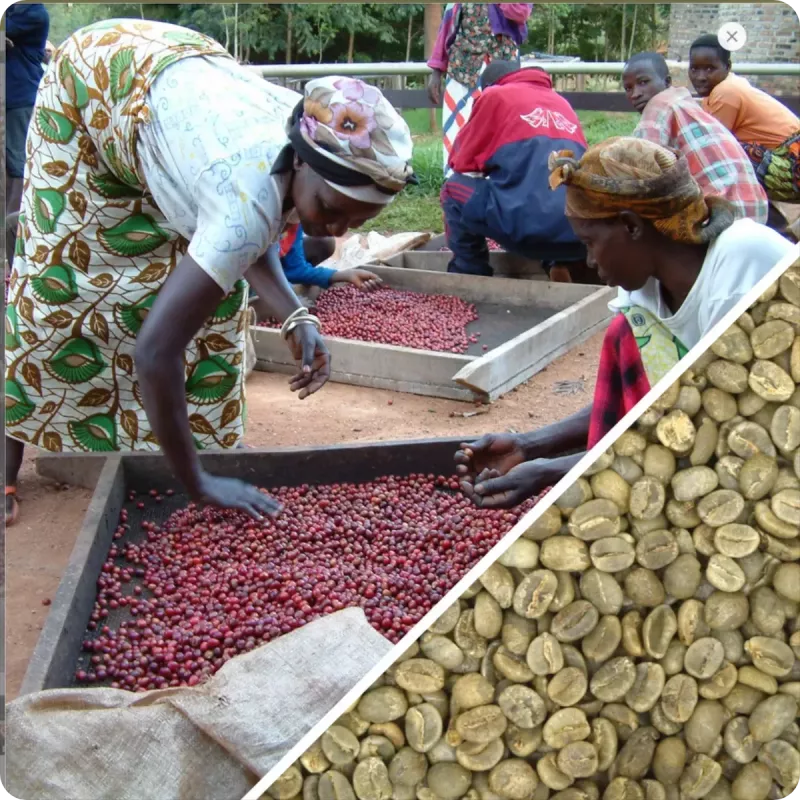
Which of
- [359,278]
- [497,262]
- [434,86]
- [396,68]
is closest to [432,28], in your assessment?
[396,68]

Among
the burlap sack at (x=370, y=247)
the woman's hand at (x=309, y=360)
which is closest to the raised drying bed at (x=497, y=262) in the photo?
the burlap sack at (x=370, y=247)

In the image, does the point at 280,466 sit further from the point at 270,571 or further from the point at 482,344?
the point at 482,344

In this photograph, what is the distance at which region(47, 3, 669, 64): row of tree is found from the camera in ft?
5.41

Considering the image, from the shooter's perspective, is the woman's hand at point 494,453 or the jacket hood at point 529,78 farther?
the jacket hood at point 529,78

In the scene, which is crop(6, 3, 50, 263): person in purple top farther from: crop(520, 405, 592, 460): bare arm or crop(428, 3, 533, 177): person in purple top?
crop(428, 3, 533, 177): person in purple top

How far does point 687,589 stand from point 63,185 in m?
1.89

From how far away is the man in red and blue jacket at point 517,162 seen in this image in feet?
15.9

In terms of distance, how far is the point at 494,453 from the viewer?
2377mm

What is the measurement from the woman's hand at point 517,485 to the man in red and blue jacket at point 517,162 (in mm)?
2984

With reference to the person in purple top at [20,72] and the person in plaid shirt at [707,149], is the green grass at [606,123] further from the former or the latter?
the person in purple top at [20,72]

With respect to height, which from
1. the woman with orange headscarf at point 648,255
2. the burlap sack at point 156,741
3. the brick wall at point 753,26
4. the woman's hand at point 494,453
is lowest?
the burlap sack at point 156,741

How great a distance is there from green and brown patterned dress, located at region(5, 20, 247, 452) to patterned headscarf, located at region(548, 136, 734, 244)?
882mm

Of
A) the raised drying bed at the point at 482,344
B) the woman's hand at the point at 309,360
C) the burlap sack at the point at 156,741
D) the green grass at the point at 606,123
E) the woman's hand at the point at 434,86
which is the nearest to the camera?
the burlap sack at the point at 156,741

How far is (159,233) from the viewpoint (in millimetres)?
2652
